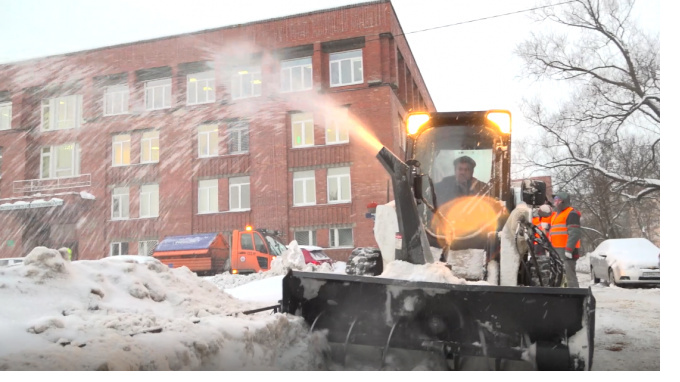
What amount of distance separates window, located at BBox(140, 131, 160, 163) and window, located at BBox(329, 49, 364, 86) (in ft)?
6.01

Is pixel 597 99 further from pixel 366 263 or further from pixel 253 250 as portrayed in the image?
pixel 253 250

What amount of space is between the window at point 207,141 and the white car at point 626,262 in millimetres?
3658

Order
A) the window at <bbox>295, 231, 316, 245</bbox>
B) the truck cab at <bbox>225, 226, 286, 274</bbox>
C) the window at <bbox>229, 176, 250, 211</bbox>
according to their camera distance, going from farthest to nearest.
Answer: the truck cab at <bbox>225, 226, 286, 274</bbox>
the window at <bbox>295, 231, 316, 245</bbox>
the window at <bbox>229, 176, 250, 211</bbox>

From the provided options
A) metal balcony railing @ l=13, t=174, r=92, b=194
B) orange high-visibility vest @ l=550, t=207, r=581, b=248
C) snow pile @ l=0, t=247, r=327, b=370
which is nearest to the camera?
snow pile @ l=0, t=247, r=327, b=370

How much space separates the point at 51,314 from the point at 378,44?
3749 millimetres

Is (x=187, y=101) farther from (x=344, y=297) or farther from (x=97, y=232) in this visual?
(x=344, y=297)

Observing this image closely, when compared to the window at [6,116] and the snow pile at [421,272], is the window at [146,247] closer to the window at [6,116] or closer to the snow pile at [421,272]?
the window at [6,116]

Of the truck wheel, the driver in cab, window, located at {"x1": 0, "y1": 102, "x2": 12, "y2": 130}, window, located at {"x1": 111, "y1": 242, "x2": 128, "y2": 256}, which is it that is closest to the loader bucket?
the truck wheel

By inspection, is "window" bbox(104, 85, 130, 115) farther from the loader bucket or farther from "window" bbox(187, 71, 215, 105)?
the loader bucket

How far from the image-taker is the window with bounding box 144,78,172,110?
17.1 feet

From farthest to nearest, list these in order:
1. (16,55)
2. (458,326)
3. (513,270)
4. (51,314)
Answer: (16,55) → (513,270) → (51,314) → (458,326)

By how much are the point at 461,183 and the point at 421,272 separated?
77 cm
